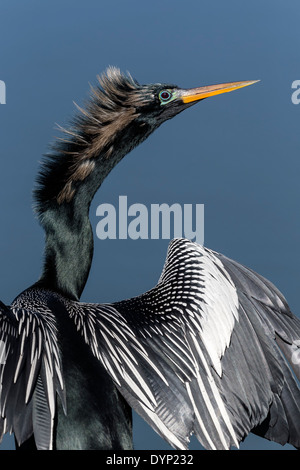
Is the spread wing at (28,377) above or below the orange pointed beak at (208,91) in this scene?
below

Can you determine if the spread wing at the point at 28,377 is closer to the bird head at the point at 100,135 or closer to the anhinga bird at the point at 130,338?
the anhinga bird at the point at 130,338

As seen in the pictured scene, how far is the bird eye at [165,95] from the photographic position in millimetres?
2679

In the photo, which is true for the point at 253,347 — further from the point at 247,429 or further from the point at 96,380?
the point at 96,380

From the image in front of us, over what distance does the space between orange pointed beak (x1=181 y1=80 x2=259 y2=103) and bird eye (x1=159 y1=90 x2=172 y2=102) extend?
1.9 inches

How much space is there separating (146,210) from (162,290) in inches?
41.9

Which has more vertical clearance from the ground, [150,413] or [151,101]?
[151,101]

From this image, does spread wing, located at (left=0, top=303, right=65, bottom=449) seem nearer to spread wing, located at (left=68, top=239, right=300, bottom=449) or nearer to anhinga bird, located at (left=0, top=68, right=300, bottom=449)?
anhinga bird, located at (left=0, top=68, right=300, bottom=449)

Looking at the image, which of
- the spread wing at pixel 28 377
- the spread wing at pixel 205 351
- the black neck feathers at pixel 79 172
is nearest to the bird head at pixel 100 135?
the black neck feathers at pixel 79 172

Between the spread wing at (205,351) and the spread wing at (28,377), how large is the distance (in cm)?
16

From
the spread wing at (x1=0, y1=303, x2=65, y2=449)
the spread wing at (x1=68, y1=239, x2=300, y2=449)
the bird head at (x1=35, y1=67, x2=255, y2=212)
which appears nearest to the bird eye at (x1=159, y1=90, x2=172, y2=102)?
the bird head at (x1=35, y1=67, x2=255, y2=212)

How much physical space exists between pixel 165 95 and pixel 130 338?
0.91 metres

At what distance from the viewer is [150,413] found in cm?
206

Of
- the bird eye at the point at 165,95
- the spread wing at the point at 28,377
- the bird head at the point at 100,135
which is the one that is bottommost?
the spread wing at the point at 28,377

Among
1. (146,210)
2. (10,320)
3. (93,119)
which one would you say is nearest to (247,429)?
(10,320)
